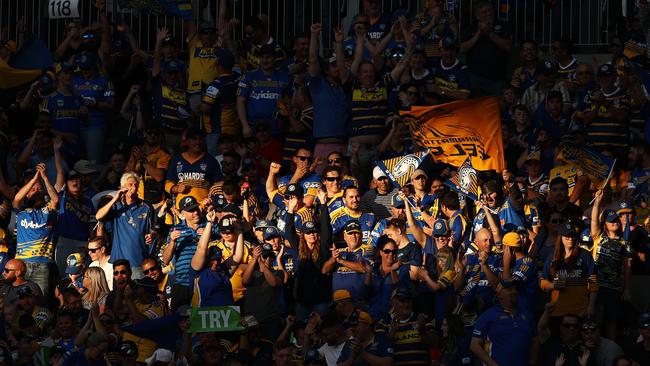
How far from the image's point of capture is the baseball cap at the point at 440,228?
23.5m

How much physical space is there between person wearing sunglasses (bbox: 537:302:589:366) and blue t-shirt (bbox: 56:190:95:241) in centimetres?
659

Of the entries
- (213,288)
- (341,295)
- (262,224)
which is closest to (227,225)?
(262,224)

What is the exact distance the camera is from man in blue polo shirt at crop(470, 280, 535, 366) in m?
21.8

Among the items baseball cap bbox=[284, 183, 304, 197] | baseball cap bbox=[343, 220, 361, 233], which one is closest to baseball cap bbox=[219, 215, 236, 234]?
baseball cap bbox=[284, 183, 304, 197]

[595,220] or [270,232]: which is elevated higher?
[595,220]

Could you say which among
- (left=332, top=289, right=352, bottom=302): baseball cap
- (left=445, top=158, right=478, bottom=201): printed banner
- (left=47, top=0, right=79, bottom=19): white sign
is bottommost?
(left=332, top=289, right=352, bottom=302): baseball cap

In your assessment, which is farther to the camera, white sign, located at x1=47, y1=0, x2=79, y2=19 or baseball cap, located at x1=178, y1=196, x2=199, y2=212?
white sign, located at x1=47, y1=0, x2=79, y2=19

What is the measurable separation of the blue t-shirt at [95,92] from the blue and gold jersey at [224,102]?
1568mm

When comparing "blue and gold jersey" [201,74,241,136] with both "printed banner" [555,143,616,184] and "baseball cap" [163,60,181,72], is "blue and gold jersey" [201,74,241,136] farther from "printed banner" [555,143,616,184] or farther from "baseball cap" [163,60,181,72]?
"printed banner" [555,143,616,184]

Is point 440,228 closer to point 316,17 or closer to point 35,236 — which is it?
point 35,236

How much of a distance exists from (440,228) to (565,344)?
2.40 metres

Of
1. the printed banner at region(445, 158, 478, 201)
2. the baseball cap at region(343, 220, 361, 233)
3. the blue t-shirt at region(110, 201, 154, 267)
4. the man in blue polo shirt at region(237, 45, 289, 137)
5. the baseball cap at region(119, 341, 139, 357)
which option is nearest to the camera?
the baseball cap at region(119, 341, 139, 357)

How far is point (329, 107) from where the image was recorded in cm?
2611

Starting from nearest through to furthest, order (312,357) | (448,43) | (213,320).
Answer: (312,357) < (213,320) < (448,43)
